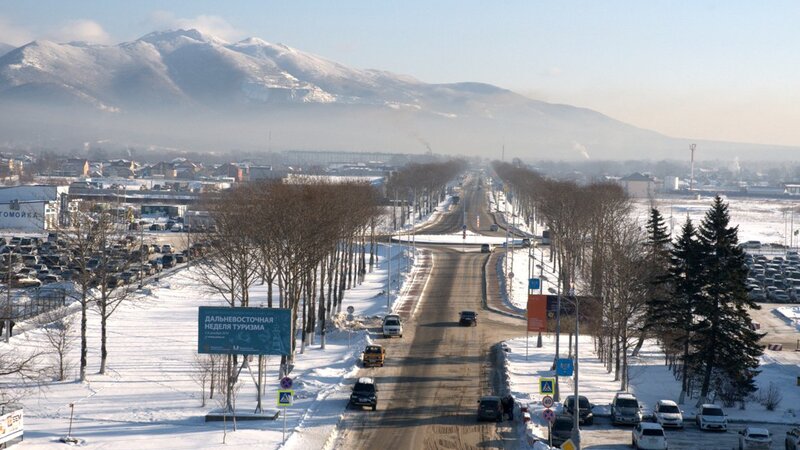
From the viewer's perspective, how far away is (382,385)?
3706 cm

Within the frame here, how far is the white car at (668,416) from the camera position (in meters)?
31.1

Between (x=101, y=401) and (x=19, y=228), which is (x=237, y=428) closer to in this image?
(x=101, y=401)

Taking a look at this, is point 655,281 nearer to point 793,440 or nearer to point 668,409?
point 668,409

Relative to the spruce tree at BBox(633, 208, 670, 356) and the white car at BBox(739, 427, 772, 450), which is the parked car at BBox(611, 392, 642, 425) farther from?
the spruce tree at BBox(633, 208, 670, 356)

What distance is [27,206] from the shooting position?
359 feet

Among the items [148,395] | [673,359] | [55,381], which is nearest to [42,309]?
[55,381]

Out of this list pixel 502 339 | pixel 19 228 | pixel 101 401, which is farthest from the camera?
pixel 19 228

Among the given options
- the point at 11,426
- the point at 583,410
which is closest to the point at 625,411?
the point at 583,410

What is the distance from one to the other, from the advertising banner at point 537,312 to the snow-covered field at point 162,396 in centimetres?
798

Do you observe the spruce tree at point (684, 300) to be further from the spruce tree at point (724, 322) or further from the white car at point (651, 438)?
the white car at point (651, 438)

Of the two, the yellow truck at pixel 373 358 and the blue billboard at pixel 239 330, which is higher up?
the blue billboard at pixel 239 330

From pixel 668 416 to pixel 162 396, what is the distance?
55.4ft

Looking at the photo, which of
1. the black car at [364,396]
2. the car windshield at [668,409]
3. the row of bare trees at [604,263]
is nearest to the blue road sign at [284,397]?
the black car at [364,396]

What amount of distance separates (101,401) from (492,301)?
35.3m
